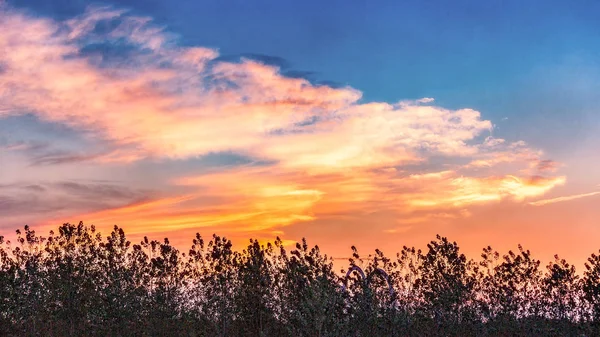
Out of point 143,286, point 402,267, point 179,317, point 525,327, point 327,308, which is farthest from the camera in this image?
point 402,267

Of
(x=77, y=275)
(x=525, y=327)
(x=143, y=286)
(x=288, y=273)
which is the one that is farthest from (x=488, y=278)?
(x=77, y=275)

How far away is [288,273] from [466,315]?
6279 millimetres

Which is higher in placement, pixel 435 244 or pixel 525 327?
pixel 435 244

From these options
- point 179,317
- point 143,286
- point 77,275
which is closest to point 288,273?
point 179,317

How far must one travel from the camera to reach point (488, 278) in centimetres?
2500

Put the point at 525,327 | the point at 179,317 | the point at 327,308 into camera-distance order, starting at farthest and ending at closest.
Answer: the point at 179,317
the point at 525,327
the point at 327,308

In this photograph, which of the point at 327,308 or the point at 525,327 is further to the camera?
the point at 525,327

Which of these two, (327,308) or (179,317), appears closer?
(327,308)

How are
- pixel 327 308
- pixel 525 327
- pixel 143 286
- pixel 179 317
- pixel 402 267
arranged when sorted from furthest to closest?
1. pixel 402 267
2. pixel 143 286
3. pixel 179 317
4. pixel 525 327
5. pixel 327 308

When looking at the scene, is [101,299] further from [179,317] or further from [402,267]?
[402,267]

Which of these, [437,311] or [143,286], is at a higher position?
[143,286]

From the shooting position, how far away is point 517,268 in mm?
24672

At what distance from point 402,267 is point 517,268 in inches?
159

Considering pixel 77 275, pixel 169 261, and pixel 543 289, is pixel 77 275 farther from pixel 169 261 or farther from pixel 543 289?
pixel 543 289
